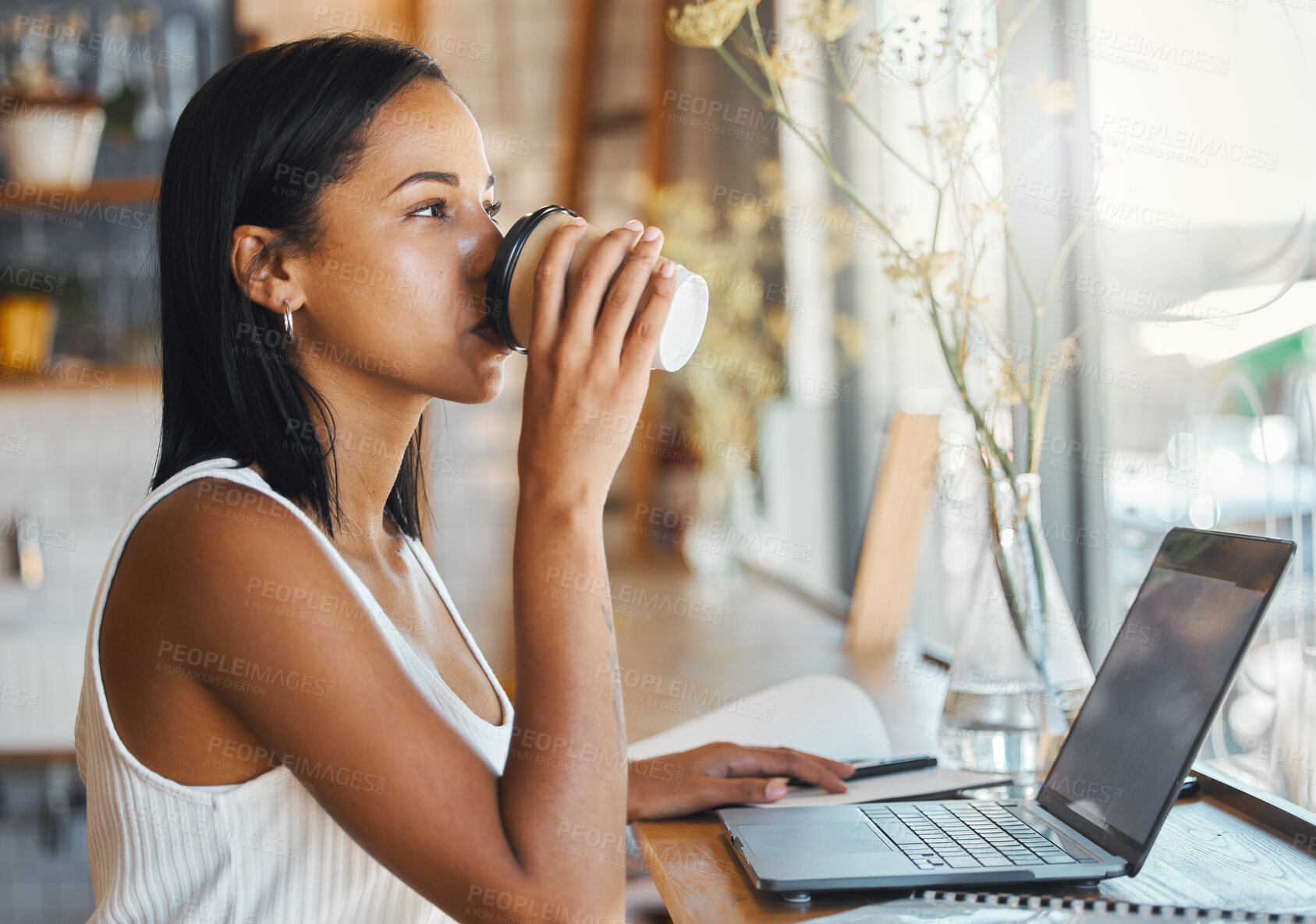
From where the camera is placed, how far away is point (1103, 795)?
2.66 feet

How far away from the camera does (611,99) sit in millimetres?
4148

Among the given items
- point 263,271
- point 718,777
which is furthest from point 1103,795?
point 263,271

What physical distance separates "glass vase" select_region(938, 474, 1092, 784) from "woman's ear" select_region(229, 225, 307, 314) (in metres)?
0.64

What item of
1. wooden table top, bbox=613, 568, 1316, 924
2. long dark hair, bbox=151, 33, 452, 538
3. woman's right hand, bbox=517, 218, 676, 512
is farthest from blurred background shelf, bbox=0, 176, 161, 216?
woman's right hand, bbox=517, 218, 676, 512

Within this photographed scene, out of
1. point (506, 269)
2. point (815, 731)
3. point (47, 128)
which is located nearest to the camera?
point (506, 269)

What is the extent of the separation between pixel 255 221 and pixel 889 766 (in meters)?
0.70

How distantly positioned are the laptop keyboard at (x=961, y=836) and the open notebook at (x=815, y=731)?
9cm

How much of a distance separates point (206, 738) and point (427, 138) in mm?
453

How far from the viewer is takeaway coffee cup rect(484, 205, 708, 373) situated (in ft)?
2.62

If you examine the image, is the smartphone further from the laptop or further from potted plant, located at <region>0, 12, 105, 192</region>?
potted plant, located at <region>0, 12, 105, 192</region>

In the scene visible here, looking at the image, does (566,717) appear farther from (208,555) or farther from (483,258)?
(483,258)

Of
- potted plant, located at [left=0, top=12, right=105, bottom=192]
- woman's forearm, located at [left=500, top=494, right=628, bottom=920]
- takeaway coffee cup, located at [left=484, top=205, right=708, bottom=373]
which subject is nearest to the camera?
woman's forearm, located at [left=500, top=494, right=628, bottom=920]

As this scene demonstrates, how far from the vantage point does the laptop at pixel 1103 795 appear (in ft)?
2.40

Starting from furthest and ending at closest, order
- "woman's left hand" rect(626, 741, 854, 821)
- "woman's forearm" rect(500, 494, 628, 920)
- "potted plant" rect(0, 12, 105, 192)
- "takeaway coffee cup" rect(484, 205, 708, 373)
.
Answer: "potted plant" rect(0, 12, 105, 192) < "woman's left hand" rect(626, 741, 854, 821) < "takeaway coffee cup" rect(484, 205, 708, 373) < "woman's forearm" rect(500, 494, 628, 920)
